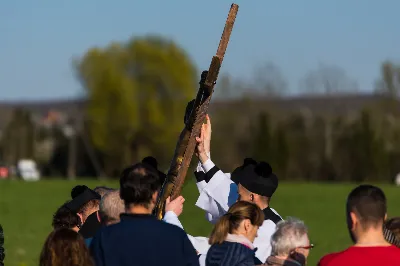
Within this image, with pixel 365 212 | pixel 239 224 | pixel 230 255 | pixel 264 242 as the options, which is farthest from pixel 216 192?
pixel 365 212

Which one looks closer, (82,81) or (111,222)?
Answer: (111,222)

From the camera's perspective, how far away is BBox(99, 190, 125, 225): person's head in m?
6.84

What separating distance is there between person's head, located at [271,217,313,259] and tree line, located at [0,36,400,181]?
72698 mm

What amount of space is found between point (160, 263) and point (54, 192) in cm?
4491

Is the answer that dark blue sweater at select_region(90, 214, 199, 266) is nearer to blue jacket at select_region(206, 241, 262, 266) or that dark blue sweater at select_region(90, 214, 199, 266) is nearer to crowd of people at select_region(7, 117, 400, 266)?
crowd of people at select_region(7, 117, 400, 266)

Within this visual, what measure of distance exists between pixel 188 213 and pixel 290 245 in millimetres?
27163

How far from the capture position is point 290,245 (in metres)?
6.62

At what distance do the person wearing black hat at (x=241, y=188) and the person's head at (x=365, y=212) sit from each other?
2002 mm

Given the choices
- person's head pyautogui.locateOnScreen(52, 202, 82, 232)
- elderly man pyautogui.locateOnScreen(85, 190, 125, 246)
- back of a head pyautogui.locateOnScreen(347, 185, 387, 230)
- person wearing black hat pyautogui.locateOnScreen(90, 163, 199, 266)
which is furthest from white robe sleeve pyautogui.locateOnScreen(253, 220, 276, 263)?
back of a head pyautogui.locateOnScreen(347, 185, 387, 230)

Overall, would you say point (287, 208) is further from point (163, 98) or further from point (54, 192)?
point (163, 98)

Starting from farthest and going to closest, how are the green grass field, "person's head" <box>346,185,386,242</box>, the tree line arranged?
the tree line < the green grass field < "person's head" <box>346,185,386,242</box>

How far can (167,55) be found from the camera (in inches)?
3637

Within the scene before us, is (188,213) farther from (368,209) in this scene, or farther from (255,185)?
(368,209)

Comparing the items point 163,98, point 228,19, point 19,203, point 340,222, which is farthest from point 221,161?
point 228,19
